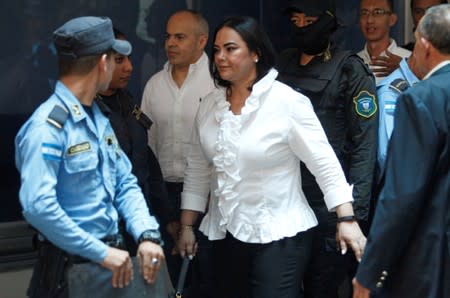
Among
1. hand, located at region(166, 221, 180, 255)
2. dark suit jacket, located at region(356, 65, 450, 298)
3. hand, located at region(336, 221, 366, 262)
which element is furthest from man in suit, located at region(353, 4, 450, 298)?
hand, located at region(166, 221, 180, 255)

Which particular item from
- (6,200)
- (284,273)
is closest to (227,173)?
(284,273)

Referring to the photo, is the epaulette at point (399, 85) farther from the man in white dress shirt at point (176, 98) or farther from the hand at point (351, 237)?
the man in white dress shirt at point (176, 98)

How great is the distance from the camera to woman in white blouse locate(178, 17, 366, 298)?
3322 millimetres

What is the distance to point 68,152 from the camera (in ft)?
8.70

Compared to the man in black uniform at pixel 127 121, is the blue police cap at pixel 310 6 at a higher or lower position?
higher

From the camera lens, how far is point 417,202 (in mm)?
2637

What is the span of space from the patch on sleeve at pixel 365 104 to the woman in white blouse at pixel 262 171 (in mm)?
336

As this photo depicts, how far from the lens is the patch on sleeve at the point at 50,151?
8.41 ft

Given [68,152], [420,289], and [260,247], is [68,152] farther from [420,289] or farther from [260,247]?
[420,289]

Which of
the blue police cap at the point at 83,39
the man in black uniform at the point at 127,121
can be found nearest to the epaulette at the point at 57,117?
the blue police cap at the point at 83,39

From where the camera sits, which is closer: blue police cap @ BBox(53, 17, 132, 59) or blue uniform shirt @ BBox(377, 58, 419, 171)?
blue police cap @ BBox(53, 17, 132, 59)

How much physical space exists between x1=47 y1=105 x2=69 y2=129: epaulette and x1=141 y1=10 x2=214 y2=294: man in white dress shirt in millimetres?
1526

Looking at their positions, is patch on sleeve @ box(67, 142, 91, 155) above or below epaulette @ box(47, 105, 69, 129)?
below

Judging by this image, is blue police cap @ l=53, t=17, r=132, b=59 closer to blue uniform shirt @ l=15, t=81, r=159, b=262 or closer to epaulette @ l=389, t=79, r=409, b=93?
blue uniform shirt @ l=15, t=81, r=159, b=262
